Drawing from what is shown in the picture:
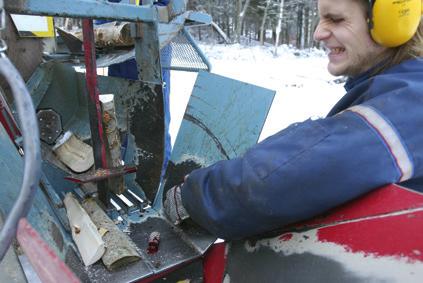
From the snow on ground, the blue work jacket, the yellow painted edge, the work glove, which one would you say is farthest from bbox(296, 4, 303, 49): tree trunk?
the blue work jacket

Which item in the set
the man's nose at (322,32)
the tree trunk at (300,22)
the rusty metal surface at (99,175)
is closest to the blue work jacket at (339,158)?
the man's nose at (322,32)

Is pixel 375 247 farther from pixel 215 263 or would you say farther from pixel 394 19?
pixel 215 263

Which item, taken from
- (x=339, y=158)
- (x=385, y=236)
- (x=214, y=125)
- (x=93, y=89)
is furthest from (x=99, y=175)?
(x=385, y=236)

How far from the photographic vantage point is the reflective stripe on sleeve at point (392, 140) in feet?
3.36

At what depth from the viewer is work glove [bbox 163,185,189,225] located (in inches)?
73.3

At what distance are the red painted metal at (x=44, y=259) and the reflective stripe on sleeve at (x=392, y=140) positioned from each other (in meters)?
0.83

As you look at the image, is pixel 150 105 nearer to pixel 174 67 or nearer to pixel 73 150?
pixel 73 150

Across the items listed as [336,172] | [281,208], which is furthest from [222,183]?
[336,172]

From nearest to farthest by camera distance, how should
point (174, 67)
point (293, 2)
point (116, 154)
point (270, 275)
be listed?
point (270, 275)
point (116, 154)
point (174, 67)
point (293, 2)

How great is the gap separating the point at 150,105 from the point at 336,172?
1.41m

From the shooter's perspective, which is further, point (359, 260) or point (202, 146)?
point (202, 146)

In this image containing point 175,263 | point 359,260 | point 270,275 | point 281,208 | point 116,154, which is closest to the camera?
point 359,260

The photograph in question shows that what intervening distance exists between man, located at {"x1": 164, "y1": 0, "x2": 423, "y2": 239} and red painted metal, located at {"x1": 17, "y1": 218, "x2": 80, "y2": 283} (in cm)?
59

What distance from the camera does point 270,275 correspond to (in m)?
1.28
